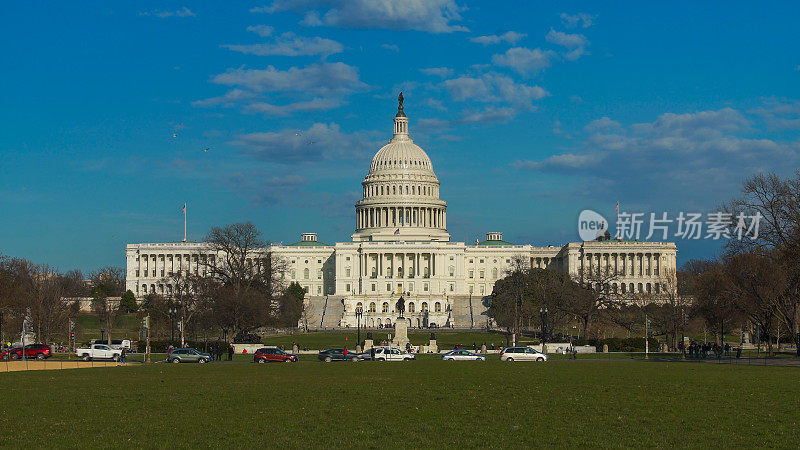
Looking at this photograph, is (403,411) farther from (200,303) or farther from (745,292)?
(200,303)

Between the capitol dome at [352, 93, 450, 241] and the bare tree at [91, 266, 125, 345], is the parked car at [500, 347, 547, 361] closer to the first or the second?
the bare tree at [91, 266, 125, 345]

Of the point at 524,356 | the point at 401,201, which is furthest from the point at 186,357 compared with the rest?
the point at 401,201

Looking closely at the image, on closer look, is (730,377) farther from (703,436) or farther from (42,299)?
(42,299)

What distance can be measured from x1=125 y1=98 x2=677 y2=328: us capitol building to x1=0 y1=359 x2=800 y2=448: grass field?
11733 cm

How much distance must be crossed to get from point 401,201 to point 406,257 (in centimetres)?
1357

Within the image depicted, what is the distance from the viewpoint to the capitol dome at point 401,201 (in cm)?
17812

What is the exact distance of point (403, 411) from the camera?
938 inches

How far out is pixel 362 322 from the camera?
137875 millimetres

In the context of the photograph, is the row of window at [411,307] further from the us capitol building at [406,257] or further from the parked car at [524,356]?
the parked car at [524,356]

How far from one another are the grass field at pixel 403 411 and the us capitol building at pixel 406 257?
385ft

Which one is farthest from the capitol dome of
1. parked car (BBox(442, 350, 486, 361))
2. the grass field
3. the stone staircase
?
the grass field

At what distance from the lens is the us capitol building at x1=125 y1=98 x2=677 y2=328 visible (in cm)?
16225

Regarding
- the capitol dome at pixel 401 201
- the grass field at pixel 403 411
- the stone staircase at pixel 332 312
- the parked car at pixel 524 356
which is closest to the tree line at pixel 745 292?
the parked car at pixel 524 356

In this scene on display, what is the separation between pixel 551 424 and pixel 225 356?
4674 cm
